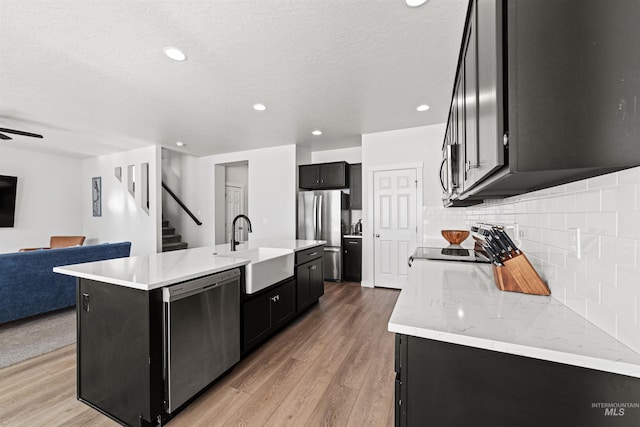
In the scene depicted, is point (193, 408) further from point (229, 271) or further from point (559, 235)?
point (559, 235)

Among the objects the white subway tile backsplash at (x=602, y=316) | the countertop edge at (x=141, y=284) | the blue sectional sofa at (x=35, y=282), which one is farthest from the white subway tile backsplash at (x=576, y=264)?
the blue sectional sofa at (x=35, y=282)

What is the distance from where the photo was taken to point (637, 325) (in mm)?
709

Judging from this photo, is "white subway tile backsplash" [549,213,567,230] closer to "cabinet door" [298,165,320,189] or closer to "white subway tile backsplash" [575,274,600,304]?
"white subway tile backsplash" [575,274,600,304]

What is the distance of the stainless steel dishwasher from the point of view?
1.56 m

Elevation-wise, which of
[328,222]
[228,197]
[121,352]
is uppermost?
[228,197]

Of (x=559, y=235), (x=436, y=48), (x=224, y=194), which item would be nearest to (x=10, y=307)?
(x=224, y=194)

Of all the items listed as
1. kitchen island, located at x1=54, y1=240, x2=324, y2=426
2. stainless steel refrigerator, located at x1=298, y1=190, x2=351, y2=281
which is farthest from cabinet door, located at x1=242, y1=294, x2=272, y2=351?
stainless steel refrigerator, located at x1=298, y1=190, x2=351, y2=281

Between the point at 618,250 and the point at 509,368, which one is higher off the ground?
the point at 618,250

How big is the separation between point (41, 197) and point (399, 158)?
Result: 7868 mm

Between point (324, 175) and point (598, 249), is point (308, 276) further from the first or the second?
point (598, 249)

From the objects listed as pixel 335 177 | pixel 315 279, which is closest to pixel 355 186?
pixel 335 177

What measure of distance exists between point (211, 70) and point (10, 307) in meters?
3.33

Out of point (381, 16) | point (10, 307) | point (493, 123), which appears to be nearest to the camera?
point (493, 123)

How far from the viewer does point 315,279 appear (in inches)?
138
